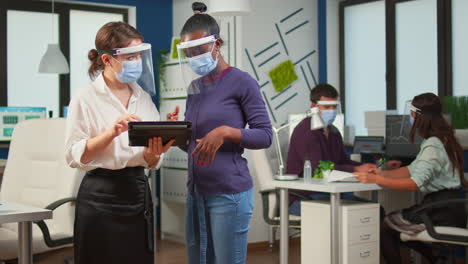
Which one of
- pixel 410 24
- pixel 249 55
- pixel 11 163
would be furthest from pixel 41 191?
pixel 410 24

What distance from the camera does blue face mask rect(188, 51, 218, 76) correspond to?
6.73 ft

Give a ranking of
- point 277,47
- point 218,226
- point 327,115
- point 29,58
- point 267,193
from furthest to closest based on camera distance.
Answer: point 29,58 < point 277,47 < point 267,193 < point 327,115 < point 218,226

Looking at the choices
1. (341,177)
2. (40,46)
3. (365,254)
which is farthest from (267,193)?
(40,46)

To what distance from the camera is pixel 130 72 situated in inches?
82.7

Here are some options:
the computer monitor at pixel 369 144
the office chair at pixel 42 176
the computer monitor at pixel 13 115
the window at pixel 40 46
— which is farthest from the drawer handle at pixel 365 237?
the window at pixel 40 46

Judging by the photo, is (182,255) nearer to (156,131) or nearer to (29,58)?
(29,58)

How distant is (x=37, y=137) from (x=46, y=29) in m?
3.17

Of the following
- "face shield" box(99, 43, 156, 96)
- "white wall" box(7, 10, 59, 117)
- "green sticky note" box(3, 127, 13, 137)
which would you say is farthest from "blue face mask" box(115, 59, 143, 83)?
"white wall" box(7, 10, 59, 117)

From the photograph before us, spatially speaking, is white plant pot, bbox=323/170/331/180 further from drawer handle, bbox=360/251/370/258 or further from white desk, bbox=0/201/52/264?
white desk, bbox=0/201/52/264

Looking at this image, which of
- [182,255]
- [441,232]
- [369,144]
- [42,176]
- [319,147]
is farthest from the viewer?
[182,255]

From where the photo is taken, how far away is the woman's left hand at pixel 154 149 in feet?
6.41

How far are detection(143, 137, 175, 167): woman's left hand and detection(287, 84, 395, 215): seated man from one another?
239cm

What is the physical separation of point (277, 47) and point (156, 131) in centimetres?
426

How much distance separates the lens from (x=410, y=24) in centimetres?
579
